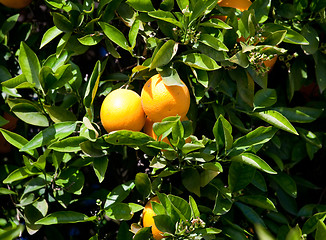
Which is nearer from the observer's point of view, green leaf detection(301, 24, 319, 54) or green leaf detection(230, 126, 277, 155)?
green leaf detection(230, 126, 277, 155)

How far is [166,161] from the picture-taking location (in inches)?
58.5

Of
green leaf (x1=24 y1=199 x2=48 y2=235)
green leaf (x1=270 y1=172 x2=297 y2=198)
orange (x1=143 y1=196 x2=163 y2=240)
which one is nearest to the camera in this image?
orange (x1=143 y1=196 x2=163 y2=240)

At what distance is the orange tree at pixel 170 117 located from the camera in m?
1.44

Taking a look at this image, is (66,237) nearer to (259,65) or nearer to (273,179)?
(273,179)

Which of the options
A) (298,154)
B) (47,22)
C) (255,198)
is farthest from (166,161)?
(47,22)

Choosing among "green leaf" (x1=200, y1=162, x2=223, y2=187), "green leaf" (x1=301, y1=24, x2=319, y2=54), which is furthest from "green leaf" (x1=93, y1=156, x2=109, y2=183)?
"green leaf" (x1=301, y1=24, x2=319, y2=54)

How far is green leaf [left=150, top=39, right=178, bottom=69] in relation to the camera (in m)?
1.40

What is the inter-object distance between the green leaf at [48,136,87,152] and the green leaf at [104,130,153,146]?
13 centimetres

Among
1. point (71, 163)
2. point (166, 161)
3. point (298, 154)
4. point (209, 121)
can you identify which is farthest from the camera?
point (298, 154)

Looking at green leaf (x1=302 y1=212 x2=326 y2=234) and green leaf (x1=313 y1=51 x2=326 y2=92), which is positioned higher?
green leaf (x1=313 y1=51 x2=326 y2=92)

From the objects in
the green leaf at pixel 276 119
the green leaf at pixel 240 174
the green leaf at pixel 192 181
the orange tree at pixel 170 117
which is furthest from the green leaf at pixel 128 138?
the green leaf at pixel 276 119

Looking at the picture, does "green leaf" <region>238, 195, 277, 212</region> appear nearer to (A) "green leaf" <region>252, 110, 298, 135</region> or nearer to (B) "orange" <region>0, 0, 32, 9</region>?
(A) "green leaf" <region>252, 110, 298, 135</region>

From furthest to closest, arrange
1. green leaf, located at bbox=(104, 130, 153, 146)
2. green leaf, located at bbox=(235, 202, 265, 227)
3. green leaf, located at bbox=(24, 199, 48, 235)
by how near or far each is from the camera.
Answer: green leaf, located at bbox=(235, 202, 265, 227) < green leaf, located at bbox=(24, 199, 48, 235) < green leaf, located at bbox=(104, 130, 153, 146)

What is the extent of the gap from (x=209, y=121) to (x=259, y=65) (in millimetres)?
337
